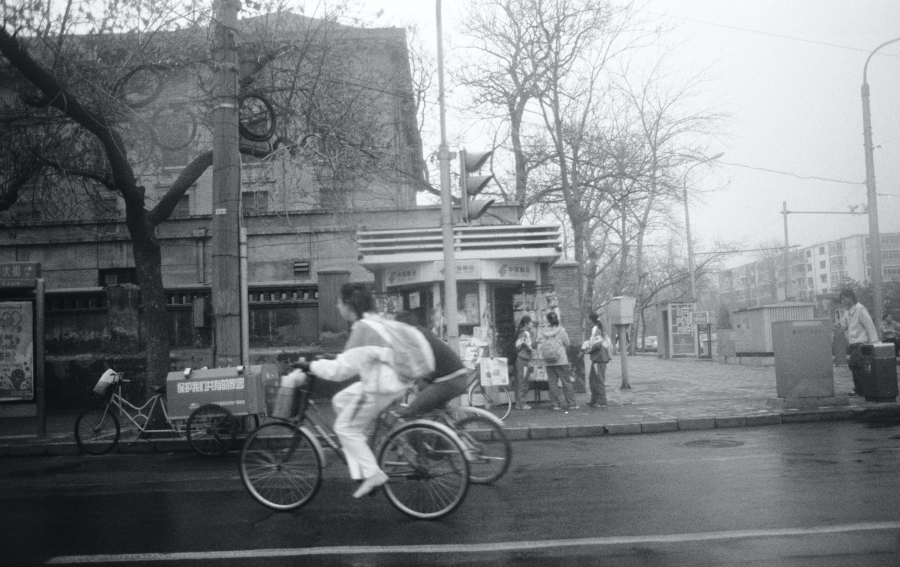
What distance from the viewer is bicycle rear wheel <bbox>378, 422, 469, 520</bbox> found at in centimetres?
597

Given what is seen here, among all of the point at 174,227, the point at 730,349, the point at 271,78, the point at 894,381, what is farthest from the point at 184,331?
the point at 730,349

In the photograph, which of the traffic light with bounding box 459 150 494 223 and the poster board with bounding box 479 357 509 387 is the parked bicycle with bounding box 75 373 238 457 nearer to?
the poster board with bounding box 479 357 509 387

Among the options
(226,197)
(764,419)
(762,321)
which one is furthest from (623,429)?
(762,321)

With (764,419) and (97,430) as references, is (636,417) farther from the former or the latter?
(97,430)

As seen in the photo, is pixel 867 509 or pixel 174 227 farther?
pixel 174 227

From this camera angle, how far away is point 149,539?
222 inches

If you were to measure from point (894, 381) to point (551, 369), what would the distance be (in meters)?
5.68

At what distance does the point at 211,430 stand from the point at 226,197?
3410mm

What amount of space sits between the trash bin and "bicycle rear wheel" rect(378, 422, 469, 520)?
9.80 metres

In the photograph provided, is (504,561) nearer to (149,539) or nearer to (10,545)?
(149,539)

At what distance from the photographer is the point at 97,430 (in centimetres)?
1145

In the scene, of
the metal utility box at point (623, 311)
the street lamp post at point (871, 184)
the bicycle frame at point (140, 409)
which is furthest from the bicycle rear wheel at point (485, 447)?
the street lamp post at point (871, 184)

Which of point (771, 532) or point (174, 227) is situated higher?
point (174, 227)

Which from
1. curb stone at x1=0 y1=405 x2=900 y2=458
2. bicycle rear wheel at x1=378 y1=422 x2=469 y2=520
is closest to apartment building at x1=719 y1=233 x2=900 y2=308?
curb stone at x1=0 y1=405 x2=900 y2=458
